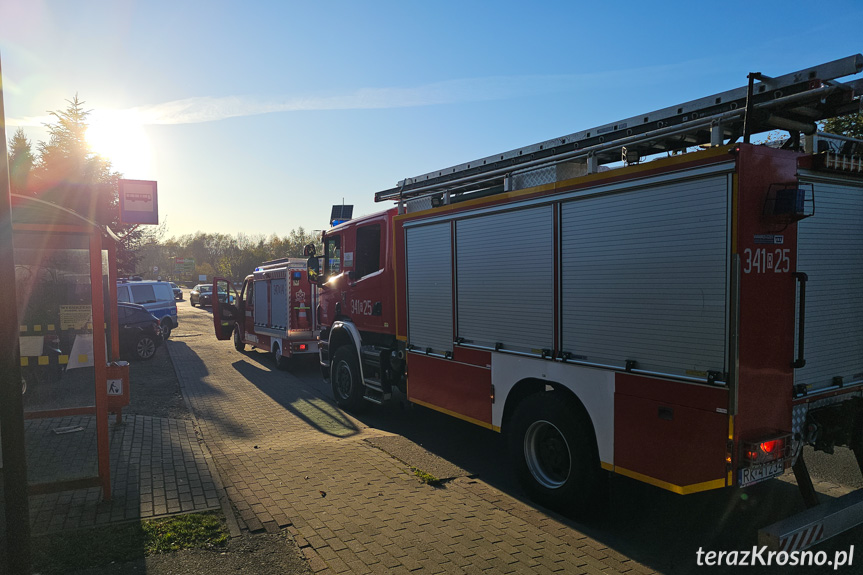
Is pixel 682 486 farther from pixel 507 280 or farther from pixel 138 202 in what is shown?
pixel 138 202

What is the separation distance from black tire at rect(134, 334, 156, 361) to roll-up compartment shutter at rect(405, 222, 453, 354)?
1013 cm

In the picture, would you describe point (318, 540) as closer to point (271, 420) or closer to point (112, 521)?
point (112, 521)

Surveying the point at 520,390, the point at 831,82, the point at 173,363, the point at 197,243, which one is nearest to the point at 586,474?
the point at 520,390

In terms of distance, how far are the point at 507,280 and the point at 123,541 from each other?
378cm

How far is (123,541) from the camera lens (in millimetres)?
4199

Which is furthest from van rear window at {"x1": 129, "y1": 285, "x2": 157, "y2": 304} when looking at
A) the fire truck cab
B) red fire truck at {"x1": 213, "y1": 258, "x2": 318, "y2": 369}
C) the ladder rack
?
the ladder rack

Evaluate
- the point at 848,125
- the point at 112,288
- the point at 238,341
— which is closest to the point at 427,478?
the point at 112,288

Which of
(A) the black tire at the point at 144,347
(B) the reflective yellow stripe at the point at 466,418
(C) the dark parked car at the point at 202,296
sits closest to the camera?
(B) the reflective yellow stripe at the point at 466,418

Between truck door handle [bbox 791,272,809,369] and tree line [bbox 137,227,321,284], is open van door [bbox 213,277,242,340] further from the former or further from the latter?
tree line [bbox 137,227,321,284]

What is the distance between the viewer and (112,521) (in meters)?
4.59

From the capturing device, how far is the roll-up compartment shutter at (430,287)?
20.9 feet

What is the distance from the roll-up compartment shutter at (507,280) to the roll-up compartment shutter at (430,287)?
0.24 m

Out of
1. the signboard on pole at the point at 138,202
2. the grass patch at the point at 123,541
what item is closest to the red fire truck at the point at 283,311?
the signboard on pole at the point at 138,202

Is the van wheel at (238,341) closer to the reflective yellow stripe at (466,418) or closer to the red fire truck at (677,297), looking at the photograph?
the reflective yellow stripe at (466,418)
